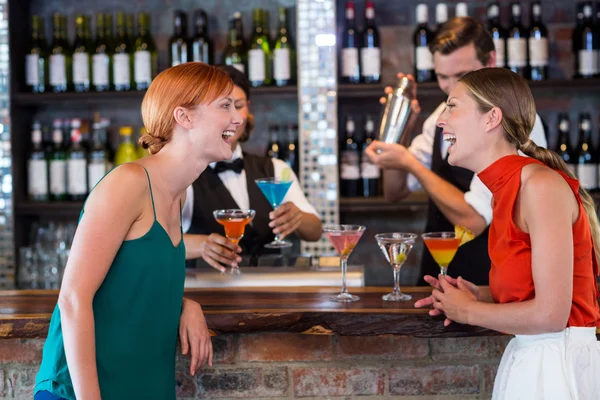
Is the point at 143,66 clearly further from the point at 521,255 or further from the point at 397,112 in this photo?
the point at 521,255

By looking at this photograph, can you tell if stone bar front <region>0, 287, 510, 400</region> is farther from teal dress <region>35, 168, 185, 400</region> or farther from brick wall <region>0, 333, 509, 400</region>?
teal dress <region>35, 168, 185, 400</region>

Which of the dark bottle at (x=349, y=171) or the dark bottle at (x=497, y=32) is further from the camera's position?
the dark bottle at (x=349, y=171)

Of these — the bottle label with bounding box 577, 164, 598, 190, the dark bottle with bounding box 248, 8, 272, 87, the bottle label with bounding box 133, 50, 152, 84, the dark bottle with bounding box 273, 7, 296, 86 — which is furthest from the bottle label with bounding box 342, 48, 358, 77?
the bottle label with bounding box 577, 164, 598, 190

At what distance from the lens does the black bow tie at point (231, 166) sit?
2841mm

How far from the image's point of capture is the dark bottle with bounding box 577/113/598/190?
3344 millimetres

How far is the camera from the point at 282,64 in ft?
11.1

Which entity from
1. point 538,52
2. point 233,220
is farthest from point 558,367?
point 538,52

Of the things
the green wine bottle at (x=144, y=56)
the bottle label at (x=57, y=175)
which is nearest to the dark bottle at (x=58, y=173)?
the bottle label at (x=57, y=175)

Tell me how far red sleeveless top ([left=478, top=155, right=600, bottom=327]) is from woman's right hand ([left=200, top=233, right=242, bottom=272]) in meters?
0.90

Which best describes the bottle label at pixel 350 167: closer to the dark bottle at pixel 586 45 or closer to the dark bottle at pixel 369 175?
the dark bottle at pixel 369 175

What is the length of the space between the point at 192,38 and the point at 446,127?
2148 mm

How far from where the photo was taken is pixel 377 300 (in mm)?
1933

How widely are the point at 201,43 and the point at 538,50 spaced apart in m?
1.49

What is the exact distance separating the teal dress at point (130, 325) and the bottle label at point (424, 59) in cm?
207
